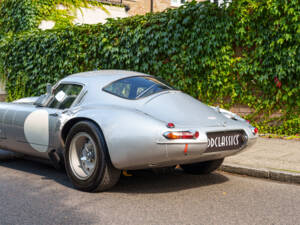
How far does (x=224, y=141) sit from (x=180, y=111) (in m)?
0.60

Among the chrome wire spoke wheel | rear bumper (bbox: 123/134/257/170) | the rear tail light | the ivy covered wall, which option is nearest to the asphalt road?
the chrome wire spoke wheel

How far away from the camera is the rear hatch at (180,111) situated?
428 cm

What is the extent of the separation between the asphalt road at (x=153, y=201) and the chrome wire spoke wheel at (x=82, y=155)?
24 cm

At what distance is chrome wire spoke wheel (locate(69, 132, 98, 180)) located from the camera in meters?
4.53

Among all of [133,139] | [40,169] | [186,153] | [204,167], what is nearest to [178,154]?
[186,153]

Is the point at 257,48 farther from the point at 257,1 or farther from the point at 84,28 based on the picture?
the point at 84,28

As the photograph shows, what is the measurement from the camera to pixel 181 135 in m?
3.98

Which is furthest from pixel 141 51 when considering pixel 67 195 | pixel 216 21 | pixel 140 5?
pixel 140 5

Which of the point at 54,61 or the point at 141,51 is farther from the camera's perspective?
the point at 54,61

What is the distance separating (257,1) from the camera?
26.5 ft

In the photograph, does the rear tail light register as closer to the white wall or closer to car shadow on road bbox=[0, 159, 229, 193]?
car shadow on road bbox=[0, 159, 229, 193]

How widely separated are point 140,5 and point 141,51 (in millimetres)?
11824

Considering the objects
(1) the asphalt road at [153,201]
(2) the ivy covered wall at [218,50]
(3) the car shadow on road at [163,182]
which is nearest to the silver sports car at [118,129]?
(3) the car shadow on road at [163,182]

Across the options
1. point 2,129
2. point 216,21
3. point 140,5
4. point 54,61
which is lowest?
point 2,129
